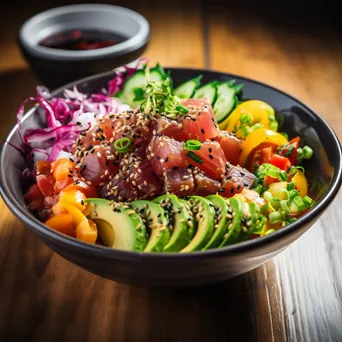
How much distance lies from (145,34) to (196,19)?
1.23 metres

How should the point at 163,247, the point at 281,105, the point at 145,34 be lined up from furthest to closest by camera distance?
the point at 145,34, the point at 281,105, the point at 163,247

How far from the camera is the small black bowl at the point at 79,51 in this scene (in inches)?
125

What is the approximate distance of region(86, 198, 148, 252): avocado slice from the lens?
69.9 inches

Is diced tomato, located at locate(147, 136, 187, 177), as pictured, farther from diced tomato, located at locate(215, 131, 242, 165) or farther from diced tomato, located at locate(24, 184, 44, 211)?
diced tomato, located at locate(24, 184, 44, 211)

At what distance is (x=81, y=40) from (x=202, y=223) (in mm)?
2180

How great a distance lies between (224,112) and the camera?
265 cm

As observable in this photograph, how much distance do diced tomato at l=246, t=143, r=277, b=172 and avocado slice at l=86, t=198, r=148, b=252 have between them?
2.29ft

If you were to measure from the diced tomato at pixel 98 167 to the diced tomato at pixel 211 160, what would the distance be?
32 centimetres

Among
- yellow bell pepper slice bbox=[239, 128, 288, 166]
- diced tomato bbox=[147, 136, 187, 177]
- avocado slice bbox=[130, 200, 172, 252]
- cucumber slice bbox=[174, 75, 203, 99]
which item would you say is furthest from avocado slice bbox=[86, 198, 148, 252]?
cucumber slice bbox=[174, 75, 203, 99]

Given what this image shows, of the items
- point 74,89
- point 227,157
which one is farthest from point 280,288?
point 74,89

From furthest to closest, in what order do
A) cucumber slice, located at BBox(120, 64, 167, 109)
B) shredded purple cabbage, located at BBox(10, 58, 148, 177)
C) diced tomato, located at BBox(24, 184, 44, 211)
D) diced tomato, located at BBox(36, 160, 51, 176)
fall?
cucumber slice, located at BBox(120, 64, 167, 109), shredded purple cabbage, located at BBox(10, 58, 148, 177), diced tomato, located at BBox(36, 160, 51, 176), diced tomato, located at BBox(24, 184, 44, 211)

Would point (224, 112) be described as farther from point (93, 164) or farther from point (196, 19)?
point (196, 19)

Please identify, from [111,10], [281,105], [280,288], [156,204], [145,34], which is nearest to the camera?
[156,204]

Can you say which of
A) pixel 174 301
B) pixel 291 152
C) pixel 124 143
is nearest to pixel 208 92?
pixel 291 152
